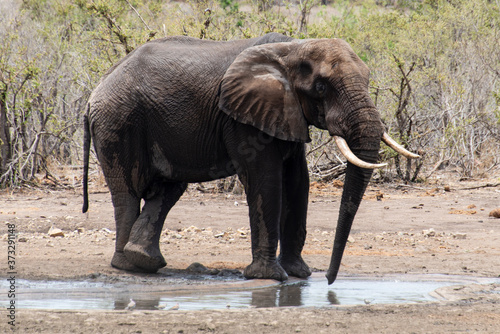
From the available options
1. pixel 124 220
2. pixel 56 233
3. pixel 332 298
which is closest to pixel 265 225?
pixel 332 298

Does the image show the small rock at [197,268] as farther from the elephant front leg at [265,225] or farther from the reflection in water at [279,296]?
the reflection in water at [279,296]

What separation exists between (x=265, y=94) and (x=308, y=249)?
8.88ft

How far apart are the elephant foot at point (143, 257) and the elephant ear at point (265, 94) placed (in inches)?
56.7

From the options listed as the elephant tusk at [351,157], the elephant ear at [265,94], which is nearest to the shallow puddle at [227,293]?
the elephant tusk at [351,157]

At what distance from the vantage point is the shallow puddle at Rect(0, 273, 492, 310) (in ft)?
17.6

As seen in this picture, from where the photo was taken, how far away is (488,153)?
50.0 feet

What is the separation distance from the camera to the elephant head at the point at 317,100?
5402mm

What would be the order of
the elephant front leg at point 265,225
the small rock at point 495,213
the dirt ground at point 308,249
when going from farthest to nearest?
the small rock at point 495,213 < the elephant front leg at point 265,225 < the dirt ground at point 308,249

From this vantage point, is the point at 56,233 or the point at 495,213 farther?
the point at 495,213

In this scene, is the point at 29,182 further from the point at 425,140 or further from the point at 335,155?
the point at 425,140

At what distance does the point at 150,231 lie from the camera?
6.51 m

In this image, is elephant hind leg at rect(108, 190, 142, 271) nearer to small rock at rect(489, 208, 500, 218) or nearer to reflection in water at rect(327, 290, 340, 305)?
reflection in water at rect(327, 290, 340, 305)

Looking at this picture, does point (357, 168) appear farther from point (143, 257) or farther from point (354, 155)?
point (143, 257)

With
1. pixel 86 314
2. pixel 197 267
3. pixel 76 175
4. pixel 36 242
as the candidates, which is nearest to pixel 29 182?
pixel 76 175
